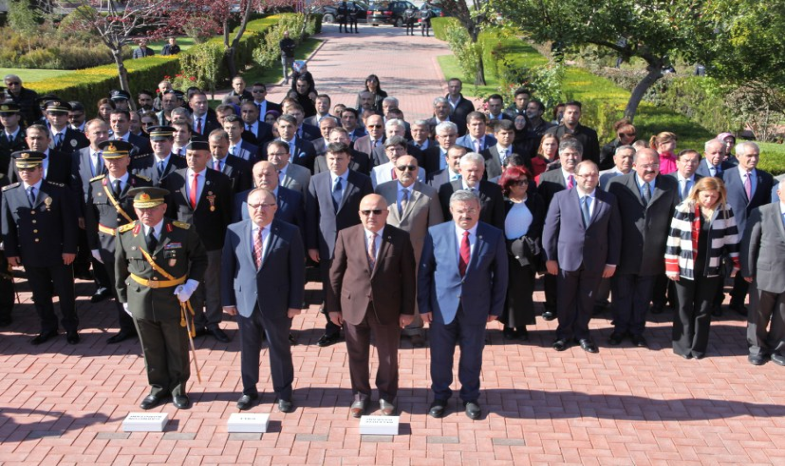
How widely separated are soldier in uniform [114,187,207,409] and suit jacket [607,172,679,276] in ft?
13.2

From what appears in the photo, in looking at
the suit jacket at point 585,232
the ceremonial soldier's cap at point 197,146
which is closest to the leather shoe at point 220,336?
the ceremonial soldier's cap at point 197,146

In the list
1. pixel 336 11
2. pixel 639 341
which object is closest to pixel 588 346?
pixel 639 341

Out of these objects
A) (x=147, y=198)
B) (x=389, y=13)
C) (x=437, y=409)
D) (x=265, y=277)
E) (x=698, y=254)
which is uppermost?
(x=389, y=13)

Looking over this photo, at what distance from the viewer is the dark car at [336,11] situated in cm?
4744

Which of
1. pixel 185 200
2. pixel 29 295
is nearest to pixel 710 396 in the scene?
pixel 185 200

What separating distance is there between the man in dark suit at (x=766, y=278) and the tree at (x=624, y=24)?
5477 millimetres

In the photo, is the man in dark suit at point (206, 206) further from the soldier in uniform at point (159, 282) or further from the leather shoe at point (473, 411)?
the leather shoe at point (473, 411)

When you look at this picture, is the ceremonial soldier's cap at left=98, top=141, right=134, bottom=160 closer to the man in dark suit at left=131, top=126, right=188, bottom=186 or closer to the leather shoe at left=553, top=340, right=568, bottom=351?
the man in dark suit at left=131, top=126, right=188, bottom=186

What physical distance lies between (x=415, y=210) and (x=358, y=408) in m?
1.97

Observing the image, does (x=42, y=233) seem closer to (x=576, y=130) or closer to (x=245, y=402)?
(x=245, y=402)

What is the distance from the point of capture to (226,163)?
7.66m

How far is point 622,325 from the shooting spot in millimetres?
7379

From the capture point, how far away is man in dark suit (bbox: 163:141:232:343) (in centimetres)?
716

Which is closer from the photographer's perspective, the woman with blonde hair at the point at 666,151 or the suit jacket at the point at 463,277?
the suit jacket at the point at 463,277
